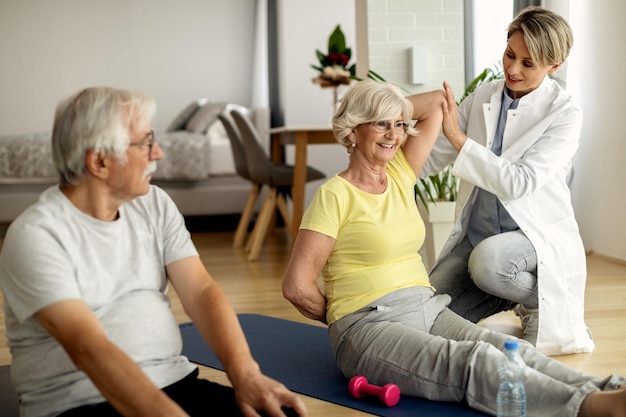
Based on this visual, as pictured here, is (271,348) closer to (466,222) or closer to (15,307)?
(466,222)

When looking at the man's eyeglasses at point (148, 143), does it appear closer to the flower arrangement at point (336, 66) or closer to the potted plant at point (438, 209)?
the potted plant at point (438, 209)

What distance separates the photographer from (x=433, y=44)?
4.11 meters

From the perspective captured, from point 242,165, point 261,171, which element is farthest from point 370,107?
point 242,165

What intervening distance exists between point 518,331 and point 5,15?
7.51 metres

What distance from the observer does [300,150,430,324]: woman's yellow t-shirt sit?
228 centimetres

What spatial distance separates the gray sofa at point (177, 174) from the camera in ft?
22.0

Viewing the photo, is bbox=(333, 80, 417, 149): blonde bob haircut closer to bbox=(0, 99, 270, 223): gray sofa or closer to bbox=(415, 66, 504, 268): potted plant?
bbox=(415, 66, 504, 268): potted plant

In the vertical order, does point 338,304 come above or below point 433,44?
below

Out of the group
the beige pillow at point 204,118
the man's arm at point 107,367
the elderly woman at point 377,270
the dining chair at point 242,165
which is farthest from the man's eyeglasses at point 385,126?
the beige pillow at point 204,118

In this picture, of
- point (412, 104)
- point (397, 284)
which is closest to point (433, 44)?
point (412, 104)

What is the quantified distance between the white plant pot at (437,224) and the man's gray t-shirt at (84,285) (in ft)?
6.69

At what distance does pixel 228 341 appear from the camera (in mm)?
1632

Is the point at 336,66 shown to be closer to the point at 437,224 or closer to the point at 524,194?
the point at 437,224

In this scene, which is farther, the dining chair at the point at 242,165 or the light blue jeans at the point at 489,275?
the dining chair at the point at 242,165
